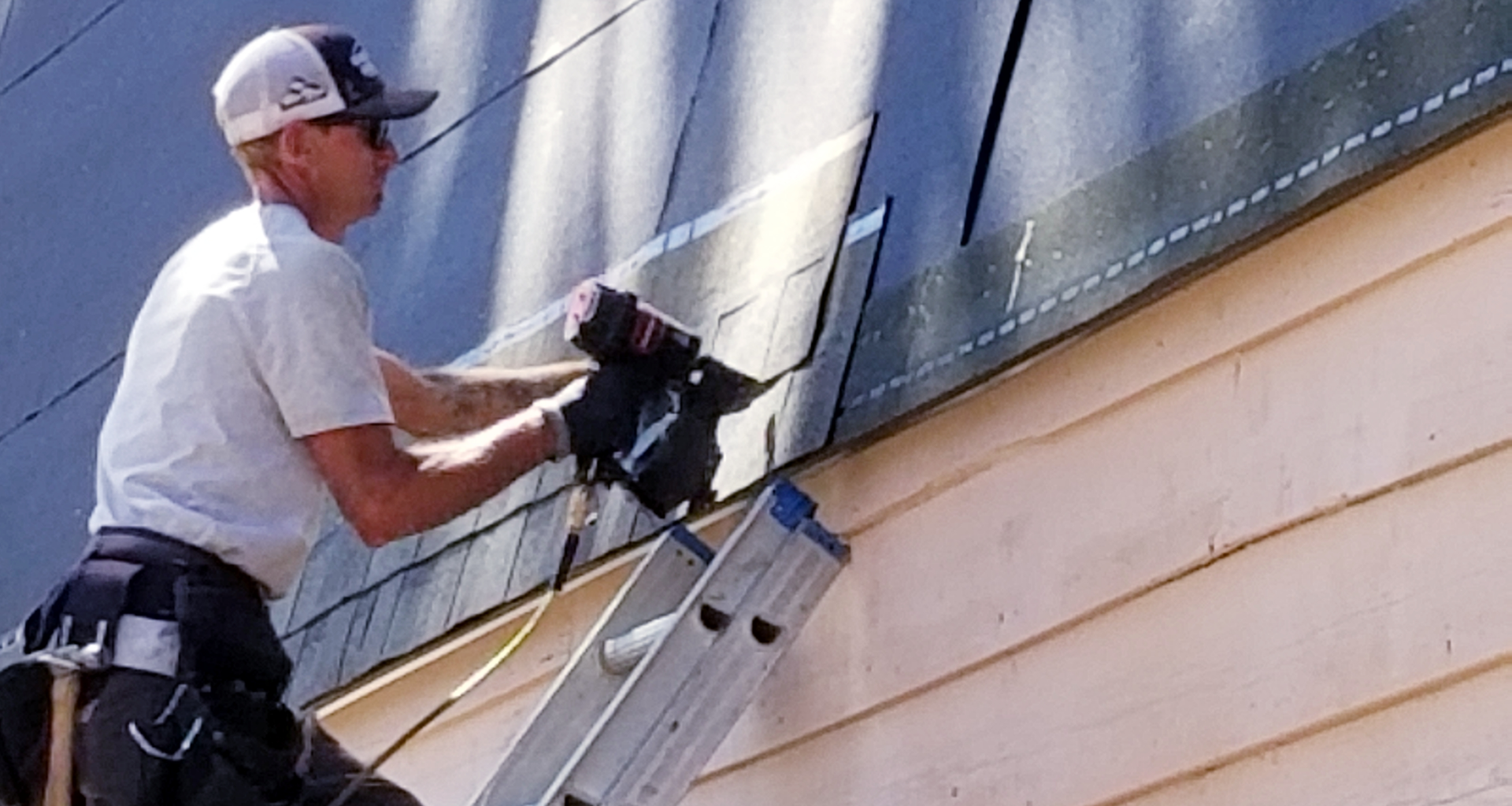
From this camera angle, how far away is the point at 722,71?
4.26 metres

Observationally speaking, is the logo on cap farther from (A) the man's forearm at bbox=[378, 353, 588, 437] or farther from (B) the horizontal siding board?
(B) the horizontal siding board

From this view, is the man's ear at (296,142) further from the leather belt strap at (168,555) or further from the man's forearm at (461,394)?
the leather belt strap at (168,555)

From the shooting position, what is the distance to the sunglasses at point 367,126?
3607mm

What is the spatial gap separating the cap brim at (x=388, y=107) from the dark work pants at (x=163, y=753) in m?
0.81

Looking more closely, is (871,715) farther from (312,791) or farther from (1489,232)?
(1489,232)

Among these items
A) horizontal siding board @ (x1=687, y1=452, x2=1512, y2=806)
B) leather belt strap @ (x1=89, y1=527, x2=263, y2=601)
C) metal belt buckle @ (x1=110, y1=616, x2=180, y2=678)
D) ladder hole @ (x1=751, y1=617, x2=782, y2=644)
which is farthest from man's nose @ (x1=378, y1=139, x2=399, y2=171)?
horizontal siding board @ (x1=687, y1=452, x2=1512, y2=806)

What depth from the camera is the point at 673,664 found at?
11.4 ft

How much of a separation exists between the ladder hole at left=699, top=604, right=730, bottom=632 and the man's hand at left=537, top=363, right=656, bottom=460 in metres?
0.24

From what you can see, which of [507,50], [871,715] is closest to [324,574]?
[507,50]

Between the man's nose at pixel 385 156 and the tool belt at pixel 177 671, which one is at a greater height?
the man's nose at pixel 385 156

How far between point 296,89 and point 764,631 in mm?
968

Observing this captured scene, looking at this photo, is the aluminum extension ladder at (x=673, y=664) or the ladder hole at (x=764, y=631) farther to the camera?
the ladder hole at (x=764, y=631)

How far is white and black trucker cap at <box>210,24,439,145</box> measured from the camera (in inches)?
141

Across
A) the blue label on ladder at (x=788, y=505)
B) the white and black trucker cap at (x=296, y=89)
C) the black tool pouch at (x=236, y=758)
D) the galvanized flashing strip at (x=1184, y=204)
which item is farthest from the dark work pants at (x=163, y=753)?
the galvanized flashing strip at (x=1184, y=204)
